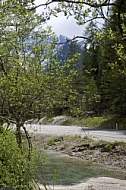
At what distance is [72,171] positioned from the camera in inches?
787

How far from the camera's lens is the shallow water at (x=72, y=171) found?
17156mm

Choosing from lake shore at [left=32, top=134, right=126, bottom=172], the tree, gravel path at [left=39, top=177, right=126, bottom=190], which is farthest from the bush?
lake shore at [left=32, top=134, right=126, bottom=172]

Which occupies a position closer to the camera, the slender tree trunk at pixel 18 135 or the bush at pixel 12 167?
the bush at pixel 12 167

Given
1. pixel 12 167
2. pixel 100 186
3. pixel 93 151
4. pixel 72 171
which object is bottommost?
pixel 72 171

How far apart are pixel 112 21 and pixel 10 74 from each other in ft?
16.1

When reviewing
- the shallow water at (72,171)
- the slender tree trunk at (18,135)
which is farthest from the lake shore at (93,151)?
the slender tree trunk at (18,135)

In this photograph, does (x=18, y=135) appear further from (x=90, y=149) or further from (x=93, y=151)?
(x=90, y=149)

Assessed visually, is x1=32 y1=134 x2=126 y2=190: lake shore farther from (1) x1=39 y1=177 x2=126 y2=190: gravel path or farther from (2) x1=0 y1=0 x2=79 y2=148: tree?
(2) x1=0 y1=0 x2=79 y2=148: tree

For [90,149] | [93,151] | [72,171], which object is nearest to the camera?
[72,171]

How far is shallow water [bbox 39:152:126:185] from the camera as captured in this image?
1716 cm

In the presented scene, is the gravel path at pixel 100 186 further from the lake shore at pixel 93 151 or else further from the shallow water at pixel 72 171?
the shallow water at pixel 72 171

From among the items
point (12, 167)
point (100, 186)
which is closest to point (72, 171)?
point (100, 186)

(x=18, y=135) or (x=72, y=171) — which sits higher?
(x=18, y=135)

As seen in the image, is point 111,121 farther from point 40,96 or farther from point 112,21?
point 112,21
